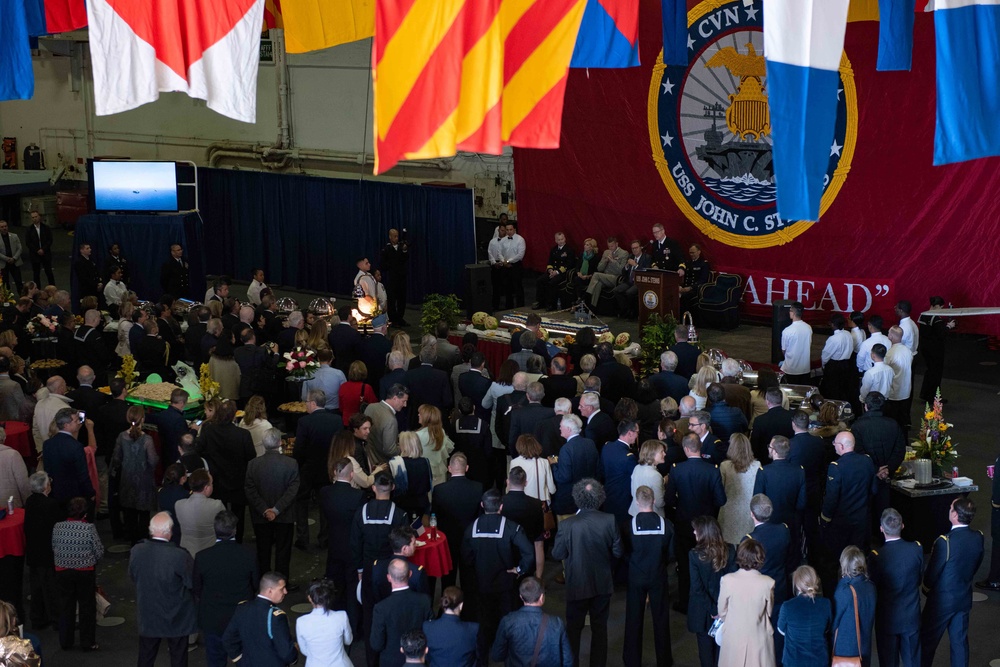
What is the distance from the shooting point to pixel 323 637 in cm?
628

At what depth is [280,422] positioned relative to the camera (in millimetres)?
12859

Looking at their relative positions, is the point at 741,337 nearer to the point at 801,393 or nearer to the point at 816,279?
the point at 816,279

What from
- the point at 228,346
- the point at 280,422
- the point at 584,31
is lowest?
the point at 280,422

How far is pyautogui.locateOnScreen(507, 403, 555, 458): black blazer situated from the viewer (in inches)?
362

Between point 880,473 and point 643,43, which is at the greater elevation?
point 643,43

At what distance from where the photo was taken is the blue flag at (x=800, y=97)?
6250 millimetres

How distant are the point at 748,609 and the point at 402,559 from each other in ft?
6.41

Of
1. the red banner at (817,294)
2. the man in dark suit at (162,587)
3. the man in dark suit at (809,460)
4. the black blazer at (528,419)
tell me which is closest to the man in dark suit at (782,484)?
the man in dark suit at (809,460)

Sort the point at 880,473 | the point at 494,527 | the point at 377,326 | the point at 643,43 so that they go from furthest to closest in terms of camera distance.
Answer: the point at 643,43
the point at 377,326
the point at 880,473
the point at 494,527

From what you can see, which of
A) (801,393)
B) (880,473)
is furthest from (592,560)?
(801,393)

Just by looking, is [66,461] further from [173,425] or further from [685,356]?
[685,356]

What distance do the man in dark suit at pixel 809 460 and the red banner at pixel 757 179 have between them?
724 centimetres

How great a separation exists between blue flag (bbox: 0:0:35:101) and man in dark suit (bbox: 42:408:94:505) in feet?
8.64

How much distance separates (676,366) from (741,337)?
5410 millimetres
